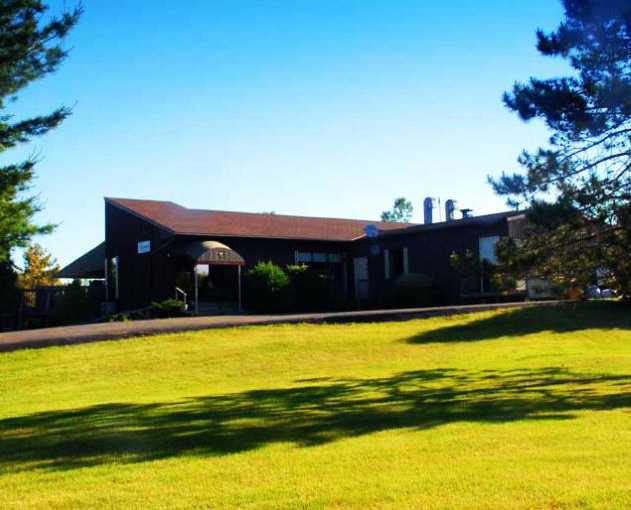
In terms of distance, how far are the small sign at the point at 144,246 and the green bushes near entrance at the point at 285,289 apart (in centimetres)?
429

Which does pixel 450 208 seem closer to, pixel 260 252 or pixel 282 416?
pixel 260 252

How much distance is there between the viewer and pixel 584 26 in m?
12.9

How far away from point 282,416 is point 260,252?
21.6 m

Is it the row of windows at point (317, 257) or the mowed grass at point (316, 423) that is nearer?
the mowed grass at point (316, 423)

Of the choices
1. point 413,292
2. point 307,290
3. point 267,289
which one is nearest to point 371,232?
point 413,292

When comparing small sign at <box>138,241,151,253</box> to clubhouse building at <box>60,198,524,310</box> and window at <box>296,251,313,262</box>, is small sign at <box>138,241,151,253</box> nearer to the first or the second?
clubhouse building at <box>60,198,524,310</box>

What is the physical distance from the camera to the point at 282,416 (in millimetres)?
9164

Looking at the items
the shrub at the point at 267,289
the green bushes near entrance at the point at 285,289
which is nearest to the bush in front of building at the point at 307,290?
the green bushes near entrance at the point at 285,289

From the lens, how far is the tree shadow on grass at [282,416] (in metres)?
7.58

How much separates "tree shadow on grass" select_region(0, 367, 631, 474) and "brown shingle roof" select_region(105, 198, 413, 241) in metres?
17.7

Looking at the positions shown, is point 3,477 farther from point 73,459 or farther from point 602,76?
point 602,76

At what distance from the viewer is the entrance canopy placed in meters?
27.3

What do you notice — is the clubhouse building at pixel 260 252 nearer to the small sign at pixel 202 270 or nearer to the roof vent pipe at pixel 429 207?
the small sign at pixel 202 270

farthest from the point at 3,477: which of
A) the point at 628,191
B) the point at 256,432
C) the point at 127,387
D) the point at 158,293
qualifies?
the point at 158,293
